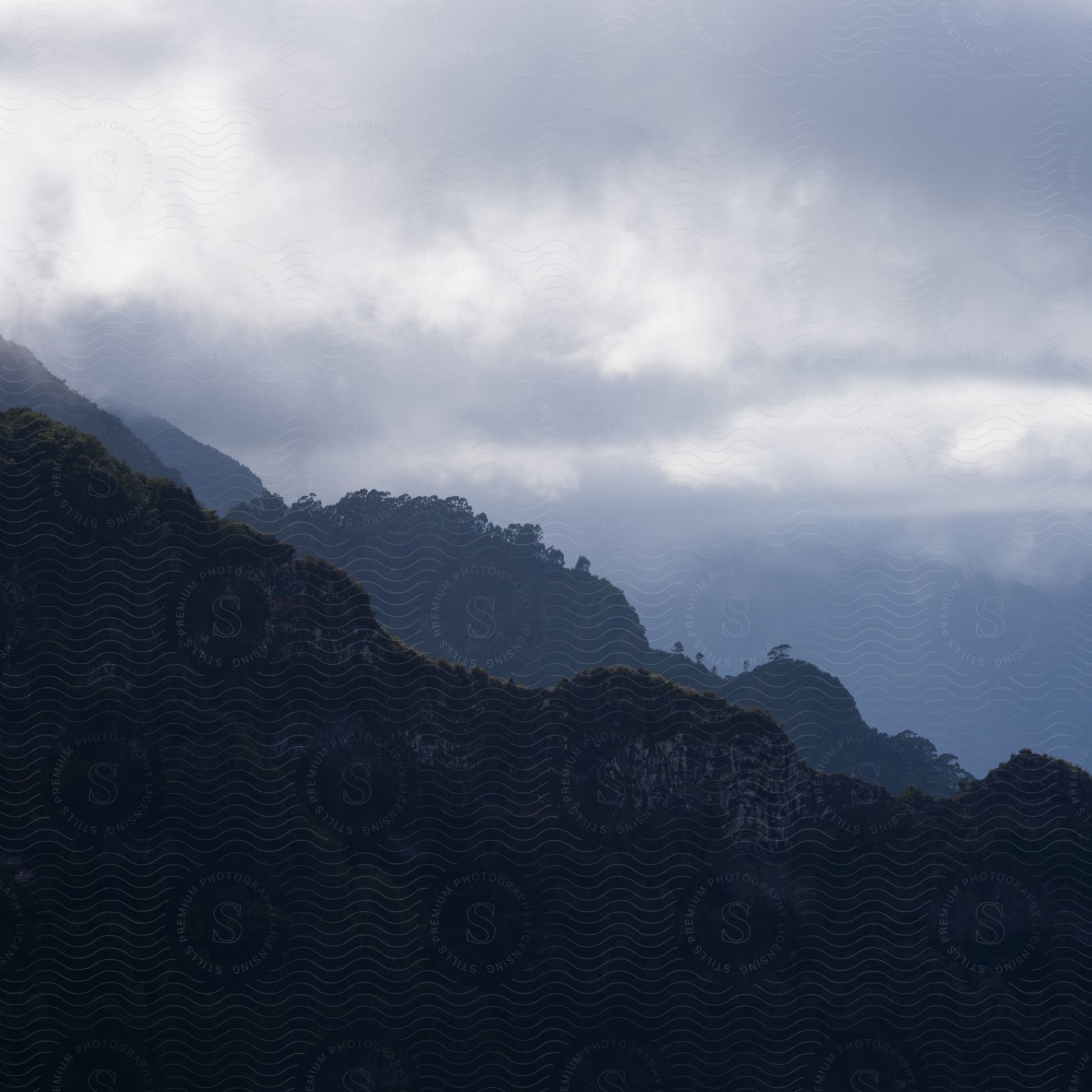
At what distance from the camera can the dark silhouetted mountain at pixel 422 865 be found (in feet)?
101

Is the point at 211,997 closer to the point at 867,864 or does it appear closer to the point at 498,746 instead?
the point at 498,746

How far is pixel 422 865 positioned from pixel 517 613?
36.5m

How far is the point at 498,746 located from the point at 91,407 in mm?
39256

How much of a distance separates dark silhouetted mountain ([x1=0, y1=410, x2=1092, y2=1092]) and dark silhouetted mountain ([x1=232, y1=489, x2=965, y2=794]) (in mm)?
26059

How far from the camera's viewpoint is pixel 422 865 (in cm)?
3450

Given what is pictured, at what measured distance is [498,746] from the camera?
3675cm

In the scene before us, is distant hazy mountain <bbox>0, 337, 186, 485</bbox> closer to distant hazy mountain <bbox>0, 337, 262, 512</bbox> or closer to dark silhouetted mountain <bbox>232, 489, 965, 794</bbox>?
distant hazy mountain <bbox>0, 337, 262, 512</bbox>

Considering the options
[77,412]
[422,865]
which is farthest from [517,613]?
[422,865]

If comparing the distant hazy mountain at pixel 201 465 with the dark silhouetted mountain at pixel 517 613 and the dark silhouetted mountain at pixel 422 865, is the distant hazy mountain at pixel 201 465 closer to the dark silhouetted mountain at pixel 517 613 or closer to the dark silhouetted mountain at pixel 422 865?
the dark silhouetted mountain at pixel 517 613

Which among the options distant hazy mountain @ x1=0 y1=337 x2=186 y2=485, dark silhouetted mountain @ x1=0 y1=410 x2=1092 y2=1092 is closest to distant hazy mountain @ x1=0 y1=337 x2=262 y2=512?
distant hazy mountain @ x1=0 y1=337 x2=186 y2=485

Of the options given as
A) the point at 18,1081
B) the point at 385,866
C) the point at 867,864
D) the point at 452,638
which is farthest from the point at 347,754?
the point at 452,638

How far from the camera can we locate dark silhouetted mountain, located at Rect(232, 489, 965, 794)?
219ft

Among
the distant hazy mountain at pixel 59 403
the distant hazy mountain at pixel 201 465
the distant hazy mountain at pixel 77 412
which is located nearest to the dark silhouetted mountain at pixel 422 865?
the distant hazy mountain at pixel 77 412

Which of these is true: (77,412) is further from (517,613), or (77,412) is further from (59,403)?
(517,613)
